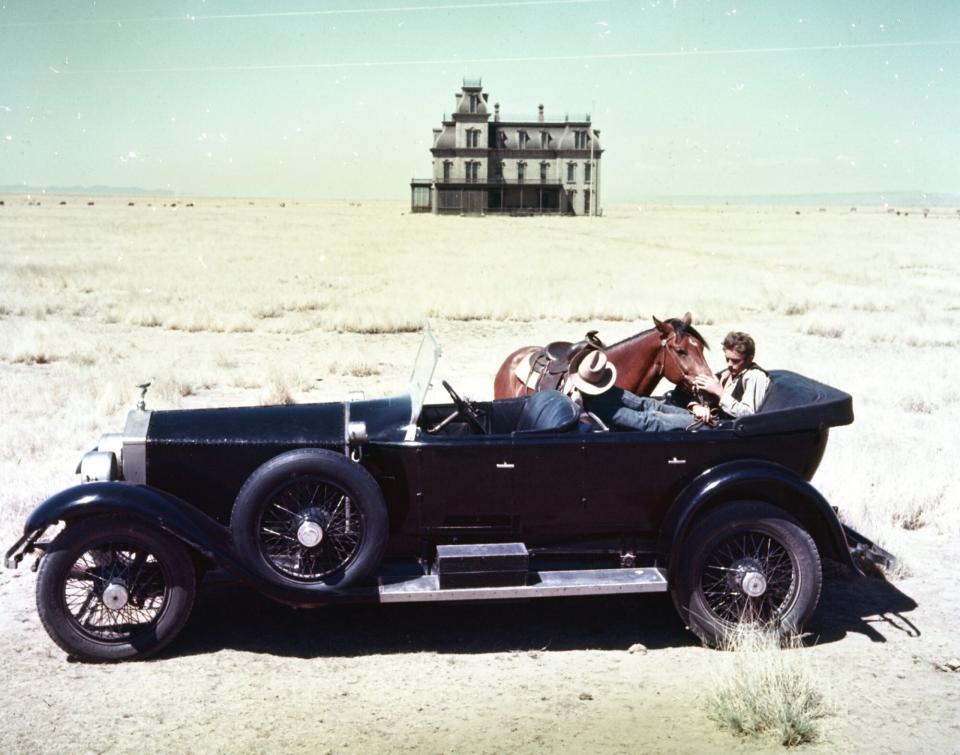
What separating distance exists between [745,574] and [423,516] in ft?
6.62

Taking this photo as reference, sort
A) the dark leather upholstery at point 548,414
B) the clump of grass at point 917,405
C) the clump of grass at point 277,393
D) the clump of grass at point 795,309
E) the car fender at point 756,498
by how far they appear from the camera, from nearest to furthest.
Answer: the car fender at point 756,498 → the dark leather upholstery at point 548,414 → the clump of grass at point 277,393 → the clump of grass at point 917,405 → the clump of grass at point 795,309

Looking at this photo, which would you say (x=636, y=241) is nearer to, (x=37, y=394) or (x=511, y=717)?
(x=37, y=394)

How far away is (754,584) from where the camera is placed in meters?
5.84

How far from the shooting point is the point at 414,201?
8812 centimetres

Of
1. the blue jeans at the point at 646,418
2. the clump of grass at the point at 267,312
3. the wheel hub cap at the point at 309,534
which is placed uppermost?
the blue jeans at the point at 646,418

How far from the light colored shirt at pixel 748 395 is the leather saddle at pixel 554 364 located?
1116mm

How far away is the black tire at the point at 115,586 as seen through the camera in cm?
552

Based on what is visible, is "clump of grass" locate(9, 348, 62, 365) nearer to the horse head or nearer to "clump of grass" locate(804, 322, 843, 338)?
the horse head

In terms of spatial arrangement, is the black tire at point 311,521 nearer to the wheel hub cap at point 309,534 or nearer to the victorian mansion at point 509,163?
the wheel hub cap at point 309,534

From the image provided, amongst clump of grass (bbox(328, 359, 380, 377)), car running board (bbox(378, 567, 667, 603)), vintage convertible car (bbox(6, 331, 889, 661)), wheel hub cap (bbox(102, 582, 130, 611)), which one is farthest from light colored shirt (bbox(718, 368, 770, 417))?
clump of grass (bbox(328, 359, 380, 377))

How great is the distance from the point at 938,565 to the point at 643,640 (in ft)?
9.79

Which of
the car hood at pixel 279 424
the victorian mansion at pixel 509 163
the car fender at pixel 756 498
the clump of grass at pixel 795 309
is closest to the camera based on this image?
the car fender at pixel 756 498

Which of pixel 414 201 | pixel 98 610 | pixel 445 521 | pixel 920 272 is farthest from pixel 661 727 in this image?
pixel 414 201

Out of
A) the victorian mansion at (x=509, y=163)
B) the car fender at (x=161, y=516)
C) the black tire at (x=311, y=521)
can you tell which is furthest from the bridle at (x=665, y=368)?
the victorian mansion at (x=509, y=163)
